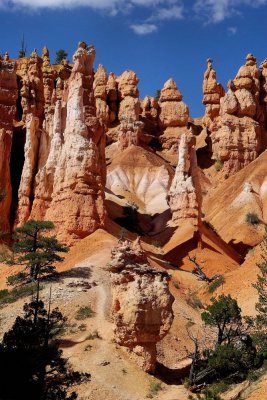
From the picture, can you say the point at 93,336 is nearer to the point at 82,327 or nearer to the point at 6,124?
the point at 82,327

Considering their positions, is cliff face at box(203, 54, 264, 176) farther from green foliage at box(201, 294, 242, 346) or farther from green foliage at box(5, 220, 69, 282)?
green foliage at box(201, 294, 242, 346)

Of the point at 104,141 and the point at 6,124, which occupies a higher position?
the point at 6,124

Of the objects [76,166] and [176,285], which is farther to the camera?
[76,166]

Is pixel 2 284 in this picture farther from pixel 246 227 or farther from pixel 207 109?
pixel 207 109

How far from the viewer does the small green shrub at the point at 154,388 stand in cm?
2253

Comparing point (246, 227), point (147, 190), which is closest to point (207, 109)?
point (147, 190)

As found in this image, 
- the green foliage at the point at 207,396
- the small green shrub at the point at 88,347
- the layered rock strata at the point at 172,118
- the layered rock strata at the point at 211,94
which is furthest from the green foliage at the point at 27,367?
the layered rock strata at the point at 211,94

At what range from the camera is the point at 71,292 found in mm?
31422

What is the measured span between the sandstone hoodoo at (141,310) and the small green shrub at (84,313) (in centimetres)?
367

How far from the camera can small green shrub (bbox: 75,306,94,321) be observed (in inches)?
1121

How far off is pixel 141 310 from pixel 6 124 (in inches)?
1324

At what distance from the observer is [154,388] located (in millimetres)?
23016

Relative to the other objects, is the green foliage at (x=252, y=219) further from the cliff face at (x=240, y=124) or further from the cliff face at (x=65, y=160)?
the cliff face at (x=65, y=160)

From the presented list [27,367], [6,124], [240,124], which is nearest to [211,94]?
[240,124]
